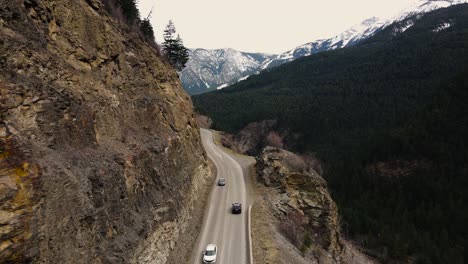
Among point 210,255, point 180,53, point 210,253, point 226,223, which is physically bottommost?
point 210,255

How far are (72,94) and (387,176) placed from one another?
118883 mm

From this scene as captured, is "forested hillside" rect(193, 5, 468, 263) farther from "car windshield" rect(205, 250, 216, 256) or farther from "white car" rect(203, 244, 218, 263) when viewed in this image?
"car windshield" rect(205, 250, 216, 256)

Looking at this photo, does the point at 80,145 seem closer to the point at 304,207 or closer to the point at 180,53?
the point at 304,207

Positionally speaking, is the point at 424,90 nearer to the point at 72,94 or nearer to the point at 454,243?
the point at 454,243

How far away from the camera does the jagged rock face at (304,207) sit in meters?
35.1

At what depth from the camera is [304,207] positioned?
38.8 metres

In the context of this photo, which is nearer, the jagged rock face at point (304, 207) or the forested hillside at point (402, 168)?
the jagged rock face at point (304, 207)

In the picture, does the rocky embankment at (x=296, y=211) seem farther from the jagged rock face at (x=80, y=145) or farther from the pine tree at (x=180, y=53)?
the pine tree at (x=180, y=53)

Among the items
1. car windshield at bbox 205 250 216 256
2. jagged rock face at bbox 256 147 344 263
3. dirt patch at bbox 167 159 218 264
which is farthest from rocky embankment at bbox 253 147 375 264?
dirt patch at bbox 167 159 218 264

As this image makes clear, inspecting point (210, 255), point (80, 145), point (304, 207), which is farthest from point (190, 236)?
point (304, 207)

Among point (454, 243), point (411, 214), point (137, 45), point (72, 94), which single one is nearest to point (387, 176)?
point (411, 214)

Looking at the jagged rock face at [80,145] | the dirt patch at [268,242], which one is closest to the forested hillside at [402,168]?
the dirt patch at [268,242]

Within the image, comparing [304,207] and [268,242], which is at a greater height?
[304,207]

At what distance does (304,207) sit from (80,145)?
94.0 feet
